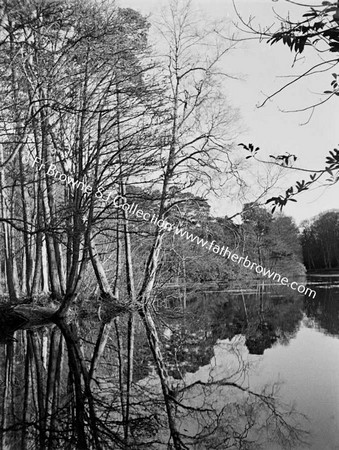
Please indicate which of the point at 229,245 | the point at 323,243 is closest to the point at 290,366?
the point at 229,245

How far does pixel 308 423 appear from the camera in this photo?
10.5 feet

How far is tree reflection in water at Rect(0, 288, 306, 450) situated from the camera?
304cm

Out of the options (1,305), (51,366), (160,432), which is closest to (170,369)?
(51,366)

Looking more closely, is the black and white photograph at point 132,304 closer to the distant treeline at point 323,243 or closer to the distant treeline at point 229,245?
the distant treeline at point 229,245

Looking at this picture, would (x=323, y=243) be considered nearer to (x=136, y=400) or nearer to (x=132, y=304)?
(x=132, y=304)

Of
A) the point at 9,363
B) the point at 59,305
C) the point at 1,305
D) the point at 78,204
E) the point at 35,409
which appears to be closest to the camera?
the point at 35,409

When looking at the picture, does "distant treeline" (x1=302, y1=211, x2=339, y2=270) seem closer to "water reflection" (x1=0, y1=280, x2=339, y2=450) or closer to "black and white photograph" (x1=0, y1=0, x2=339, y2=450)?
"black and white photograph" (x1=0, y1=0, x2=339, y2=450)

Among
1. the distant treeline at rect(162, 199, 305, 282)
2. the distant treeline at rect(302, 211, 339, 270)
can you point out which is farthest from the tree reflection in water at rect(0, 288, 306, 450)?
the distant treeline at rect(302, 211, 339, 270)

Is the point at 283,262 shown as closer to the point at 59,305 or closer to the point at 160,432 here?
the point at 59,305

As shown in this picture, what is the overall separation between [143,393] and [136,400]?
0.76 feet

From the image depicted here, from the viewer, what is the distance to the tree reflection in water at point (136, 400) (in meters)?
3.04

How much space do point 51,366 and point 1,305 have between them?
17.6ft

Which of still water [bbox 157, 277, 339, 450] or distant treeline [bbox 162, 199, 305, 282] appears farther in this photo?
distant treeline [bbox 162, 199, 305, 282]

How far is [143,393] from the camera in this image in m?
4.21
